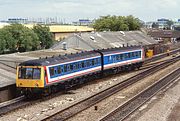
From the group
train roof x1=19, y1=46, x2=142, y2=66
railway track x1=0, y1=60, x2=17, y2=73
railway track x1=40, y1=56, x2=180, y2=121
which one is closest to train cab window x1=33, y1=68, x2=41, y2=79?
train roof x1=19, y1=46, x2=142, y2=66

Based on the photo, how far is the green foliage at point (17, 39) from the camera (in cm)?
7400

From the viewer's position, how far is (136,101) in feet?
75.2

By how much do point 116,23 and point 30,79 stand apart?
7642cm

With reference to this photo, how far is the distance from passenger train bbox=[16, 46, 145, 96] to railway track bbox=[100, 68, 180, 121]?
18.8 feet

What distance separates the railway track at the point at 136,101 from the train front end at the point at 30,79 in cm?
600

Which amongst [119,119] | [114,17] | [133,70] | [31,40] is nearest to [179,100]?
[119,119]

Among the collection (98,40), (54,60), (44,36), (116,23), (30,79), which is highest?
(116,23)

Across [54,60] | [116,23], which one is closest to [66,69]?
[54,60]

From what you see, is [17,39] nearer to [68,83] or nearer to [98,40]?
[98,40]

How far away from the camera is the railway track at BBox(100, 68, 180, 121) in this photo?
733 inches

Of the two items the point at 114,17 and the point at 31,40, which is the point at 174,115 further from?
the point at 114,17

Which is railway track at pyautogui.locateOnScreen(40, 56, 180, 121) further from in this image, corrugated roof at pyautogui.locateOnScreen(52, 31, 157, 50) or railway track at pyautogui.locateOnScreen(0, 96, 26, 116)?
corrugated roof at pyautogui.locateOnScreen(52, 31, 157, 50)

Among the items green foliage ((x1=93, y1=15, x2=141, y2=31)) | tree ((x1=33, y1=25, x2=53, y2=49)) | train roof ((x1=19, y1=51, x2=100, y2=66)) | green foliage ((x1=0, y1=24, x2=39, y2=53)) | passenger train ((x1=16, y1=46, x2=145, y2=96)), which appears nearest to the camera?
passenger train ((x1=16, y1=46, x2=145, y2=96))

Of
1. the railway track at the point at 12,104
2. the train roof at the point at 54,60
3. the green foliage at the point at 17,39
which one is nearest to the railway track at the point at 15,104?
the railway track at the point at 12,104
